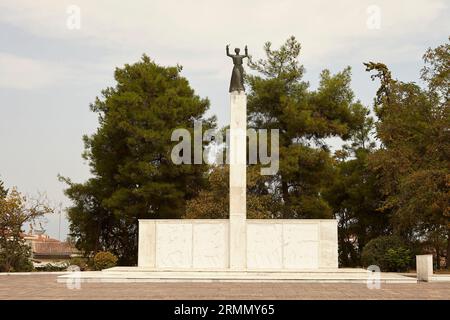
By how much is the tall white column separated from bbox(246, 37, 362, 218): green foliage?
11.4 metres

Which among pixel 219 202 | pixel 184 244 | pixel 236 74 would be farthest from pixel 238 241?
pixel 219 202

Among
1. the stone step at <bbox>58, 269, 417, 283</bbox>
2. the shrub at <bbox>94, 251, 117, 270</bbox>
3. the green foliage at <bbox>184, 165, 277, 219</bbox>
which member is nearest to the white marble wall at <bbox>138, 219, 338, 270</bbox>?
the stone step at <bbox>58, 269, 417, 283</bbox>

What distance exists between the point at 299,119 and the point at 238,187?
13187 millimetres

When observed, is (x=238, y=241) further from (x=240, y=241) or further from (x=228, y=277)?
(x=228, y=277)

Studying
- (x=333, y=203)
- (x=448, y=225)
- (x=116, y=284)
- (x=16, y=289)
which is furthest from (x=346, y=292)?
(x=333, y=203)

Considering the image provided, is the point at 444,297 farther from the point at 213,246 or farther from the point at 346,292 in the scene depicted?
the point at 213,246

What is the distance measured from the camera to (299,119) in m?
39.1

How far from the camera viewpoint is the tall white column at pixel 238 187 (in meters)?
26.7

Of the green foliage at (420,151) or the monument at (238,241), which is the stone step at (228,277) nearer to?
the monument at (238,241)

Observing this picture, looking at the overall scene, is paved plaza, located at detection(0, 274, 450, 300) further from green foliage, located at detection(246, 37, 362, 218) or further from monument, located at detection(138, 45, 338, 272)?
green foliage, located at detection(246, 37, 362, 218)

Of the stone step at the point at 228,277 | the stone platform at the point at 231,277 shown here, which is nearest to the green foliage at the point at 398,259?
the stone platform at the point at 231,277

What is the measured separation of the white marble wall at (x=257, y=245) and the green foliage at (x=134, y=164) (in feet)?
34.7

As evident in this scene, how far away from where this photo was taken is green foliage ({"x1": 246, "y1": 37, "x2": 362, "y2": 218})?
129 feet
